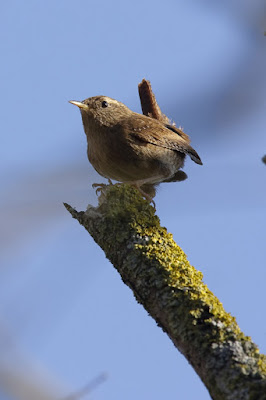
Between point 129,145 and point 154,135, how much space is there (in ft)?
0.81

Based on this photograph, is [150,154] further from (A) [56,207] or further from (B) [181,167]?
(A) [56,207]

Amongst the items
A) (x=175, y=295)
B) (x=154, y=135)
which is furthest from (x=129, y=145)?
(x=175, y=295)

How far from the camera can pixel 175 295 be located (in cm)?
230

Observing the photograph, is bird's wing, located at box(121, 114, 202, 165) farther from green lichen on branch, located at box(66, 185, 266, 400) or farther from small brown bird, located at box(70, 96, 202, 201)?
green lichen on branch, located at box(66, 185, 266, 400)

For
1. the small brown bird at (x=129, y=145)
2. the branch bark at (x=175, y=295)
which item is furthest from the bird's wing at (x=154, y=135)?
the branch bark at (x=175, y=295)

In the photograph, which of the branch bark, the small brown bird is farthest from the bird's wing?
the branch bark

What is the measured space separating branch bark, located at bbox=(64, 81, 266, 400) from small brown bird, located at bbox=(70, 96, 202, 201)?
0.85 meters

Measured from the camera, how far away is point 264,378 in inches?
72.1

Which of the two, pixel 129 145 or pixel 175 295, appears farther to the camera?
pixel 129 145

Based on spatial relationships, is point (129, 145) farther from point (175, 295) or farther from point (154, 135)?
point (175, 295)

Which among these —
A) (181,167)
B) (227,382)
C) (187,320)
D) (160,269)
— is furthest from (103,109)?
(227,382)

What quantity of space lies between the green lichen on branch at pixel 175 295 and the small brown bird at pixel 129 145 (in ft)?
2.92

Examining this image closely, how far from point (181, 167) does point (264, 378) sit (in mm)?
2864

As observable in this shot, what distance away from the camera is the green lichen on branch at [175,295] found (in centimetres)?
191
